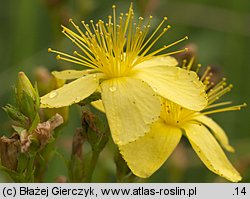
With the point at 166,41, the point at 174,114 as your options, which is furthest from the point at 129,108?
the point at 166,41

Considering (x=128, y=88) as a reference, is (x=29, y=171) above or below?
below

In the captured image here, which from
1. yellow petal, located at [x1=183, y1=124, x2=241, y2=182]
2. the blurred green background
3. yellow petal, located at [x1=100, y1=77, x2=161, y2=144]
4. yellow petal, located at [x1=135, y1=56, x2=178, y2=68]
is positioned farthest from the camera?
the blurred green background

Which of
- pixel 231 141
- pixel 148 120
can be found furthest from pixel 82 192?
pixel 231 141

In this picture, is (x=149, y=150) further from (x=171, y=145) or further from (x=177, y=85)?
(x=177, y=85)

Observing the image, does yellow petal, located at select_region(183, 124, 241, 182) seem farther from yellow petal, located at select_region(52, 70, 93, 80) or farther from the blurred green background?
the blurred green background

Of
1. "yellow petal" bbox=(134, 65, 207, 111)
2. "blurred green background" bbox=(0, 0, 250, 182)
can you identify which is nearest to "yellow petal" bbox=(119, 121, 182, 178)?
"yellow petal" bbox=(134, 65, 207, 111)

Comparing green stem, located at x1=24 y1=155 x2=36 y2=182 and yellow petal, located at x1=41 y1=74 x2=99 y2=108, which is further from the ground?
yellow petal, located at x1=41 y1=74 x2=99 y2=108

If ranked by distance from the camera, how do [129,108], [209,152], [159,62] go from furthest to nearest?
[159,62] < [209,152] < [129,108]
